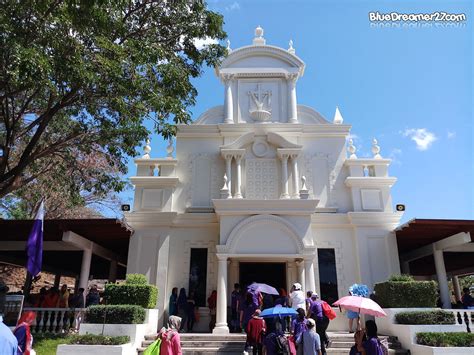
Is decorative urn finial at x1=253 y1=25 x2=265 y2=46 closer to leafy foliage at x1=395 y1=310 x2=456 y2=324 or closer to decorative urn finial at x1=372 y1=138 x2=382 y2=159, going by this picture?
decorative urn finial at x1=372 y1=138 x2=382 y2=159

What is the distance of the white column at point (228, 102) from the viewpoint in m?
17.3

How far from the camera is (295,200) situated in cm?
1385

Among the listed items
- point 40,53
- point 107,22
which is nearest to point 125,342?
point 40,53

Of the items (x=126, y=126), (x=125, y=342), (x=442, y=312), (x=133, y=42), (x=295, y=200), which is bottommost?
(x=125, y=342)

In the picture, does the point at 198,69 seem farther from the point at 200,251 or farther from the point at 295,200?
the point at 200,251

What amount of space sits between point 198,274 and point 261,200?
402 centimetres

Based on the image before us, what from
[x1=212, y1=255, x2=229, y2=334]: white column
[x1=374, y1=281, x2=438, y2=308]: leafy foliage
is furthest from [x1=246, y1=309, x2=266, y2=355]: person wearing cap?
[x1=374, y1=281, x2=438, y2=308]: leafy foliage

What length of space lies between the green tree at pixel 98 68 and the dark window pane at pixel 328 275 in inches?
326

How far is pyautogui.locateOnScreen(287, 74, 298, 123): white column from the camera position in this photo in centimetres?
1720

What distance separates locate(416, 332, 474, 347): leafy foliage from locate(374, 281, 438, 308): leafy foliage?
5.12ft

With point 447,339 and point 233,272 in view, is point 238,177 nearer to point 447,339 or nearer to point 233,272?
point 233,272

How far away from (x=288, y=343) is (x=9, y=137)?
8924 mm

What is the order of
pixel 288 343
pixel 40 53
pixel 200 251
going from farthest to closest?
pixel 200 251, pixel 40 53, pixel 288 343

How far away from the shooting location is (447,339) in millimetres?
9023
